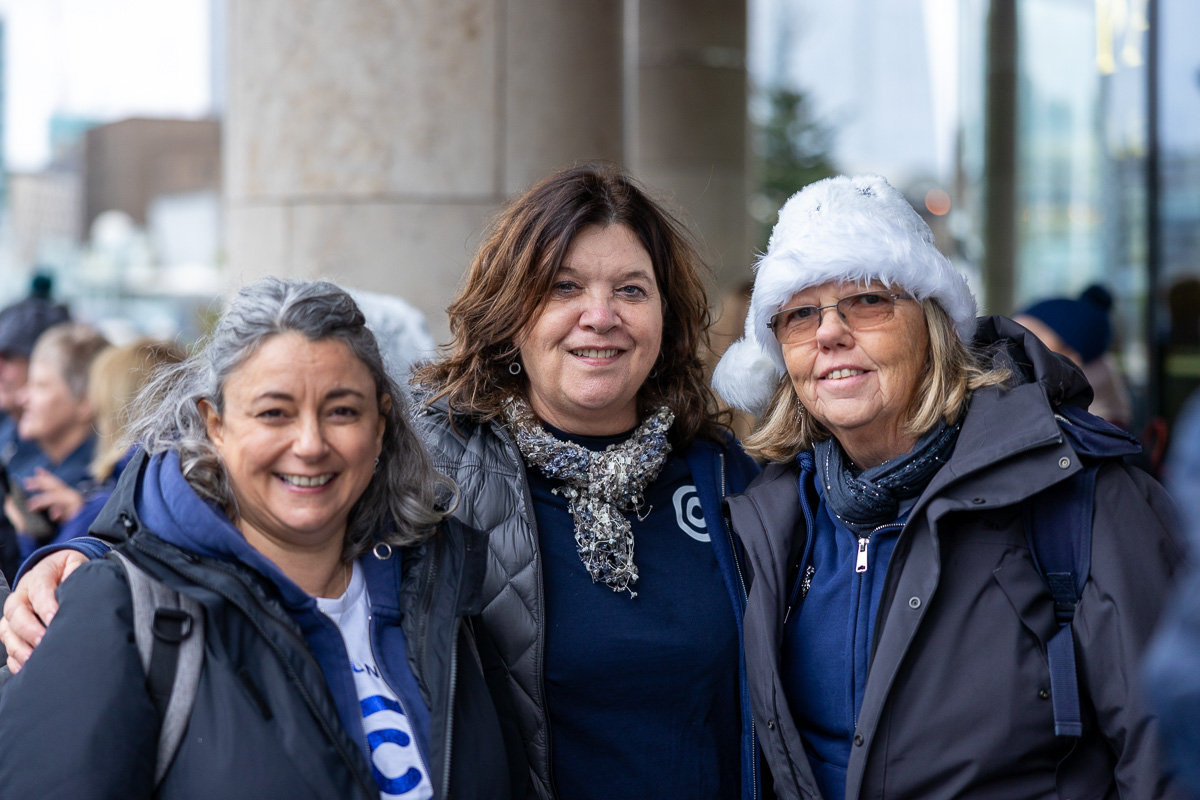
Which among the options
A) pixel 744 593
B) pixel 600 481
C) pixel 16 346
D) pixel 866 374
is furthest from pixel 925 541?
pixel 16 346

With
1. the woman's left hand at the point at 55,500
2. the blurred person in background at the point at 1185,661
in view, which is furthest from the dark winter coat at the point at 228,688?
the woman's left hand at the point at 55,500

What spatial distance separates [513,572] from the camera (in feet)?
8.67

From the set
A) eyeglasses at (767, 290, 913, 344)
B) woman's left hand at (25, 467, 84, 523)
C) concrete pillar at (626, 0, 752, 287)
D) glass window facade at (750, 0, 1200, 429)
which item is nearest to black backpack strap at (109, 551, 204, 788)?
eyeglasses at (767, 290, 913, 344)

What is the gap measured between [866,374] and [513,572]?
2.94ft

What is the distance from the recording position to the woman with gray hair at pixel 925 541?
2275 mm

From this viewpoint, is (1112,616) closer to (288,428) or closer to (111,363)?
(288,428)

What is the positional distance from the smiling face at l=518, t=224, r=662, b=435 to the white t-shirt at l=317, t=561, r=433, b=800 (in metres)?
0.77

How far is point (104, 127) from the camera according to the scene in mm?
31875

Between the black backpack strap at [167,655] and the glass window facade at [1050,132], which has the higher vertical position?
the glass window facade at [1050,132]

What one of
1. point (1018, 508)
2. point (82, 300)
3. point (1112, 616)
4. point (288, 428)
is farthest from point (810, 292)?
point (82, 300)

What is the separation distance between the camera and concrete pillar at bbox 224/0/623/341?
5199mm

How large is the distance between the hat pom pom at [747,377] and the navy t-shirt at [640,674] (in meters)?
0.44

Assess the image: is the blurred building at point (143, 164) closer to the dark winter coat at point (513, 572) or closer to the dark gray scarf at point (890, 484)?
the dark winter coat at point (513, 572)

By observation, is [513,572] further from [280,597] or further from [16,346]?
[16,346]
